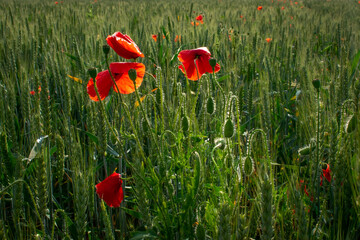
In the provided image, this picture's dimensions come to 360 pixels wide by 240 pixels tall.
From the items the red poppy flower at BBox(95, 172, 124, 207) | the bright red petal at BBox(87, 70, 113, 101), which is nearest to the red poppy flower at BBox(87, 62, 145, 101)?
the bright red petal at BBox(87, 70, 113, 101)

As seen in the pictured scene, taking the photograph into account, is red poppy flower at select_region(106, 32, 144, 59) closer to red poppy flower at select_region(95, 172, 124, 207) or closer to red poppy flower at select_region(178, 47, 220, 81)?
red poppy flower at select_region(178, 47, 220, 81)

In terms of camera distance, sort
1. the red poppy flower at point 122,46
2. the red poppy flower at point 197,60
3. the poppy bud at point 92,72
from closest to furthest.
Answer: the poppy bud at point 92,72 < the red poppy flower at point 122,46 < the red poppy flower at point 197,60

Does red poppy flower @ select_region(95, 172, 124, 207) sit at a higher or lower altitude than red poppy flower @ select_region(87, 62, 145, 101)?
lower

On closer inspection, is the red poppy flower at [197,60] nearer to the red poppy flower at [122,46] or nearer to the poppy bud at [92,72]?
the red poppy flower at [122,46]

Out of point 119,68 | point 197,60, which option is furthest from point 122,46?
point 197,60

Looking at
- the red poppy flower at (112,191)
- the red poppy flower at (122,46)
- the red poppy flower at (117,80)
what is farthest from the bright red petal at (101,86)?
the red poppy flower at (112,191)

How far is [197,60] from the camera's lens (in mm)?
1106

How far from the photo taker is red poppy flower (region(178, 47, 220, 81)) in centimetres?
106

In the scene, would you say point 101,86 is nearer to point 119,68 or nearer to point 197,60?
point 119,68

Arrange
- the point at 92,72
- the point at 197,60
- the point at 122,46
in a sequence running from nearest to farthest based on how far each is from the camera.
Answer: the point at 92,72
the point at 122,46
the point at 197,60

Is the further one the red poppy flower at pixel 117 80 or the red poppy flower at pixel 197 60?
the red poppy flower at pixel 197 60

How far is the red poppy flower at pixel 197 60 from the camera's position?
1061mm

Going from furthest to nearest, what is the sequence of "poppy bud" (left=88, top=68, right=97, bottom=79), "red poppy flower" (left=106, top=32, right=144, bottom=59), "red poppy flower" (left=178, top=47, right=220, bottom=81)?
1. "red poppy flower" (left=178, top=47, right=220, bottom=81)
2. "red poppy flower" (left=106, top=32, right=144, bottom=59)
3. "poppy bud" (left=88, top=68, right=97, bottom=79)

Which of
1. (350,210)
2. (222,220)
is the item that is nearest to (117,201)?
(222,220)
